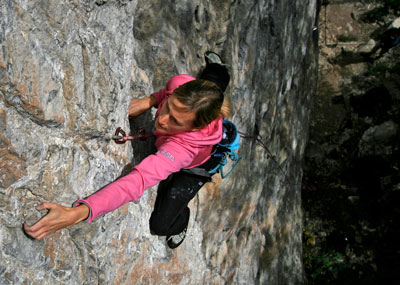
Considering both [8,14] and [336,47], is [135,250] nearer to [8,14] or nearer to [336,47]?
[8,14]

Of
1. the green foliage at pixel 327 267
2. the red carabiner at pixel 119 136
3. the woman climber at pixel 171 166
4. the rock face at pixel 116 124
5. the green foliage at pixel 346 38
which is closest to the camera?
the rock face at pixel 116 124

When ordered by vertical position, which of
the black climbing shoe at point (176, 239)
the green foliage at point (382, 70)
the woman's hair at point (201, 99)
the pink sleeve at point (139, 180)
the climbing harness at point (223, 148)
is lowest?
the green foliage at point (382, 70)

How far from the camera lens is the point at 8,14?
4.12 feet

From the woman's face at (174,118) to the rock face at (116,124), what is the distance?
30 cm

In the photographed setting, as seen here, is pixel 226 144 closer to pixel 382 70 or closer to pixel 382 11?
pixel 382 70

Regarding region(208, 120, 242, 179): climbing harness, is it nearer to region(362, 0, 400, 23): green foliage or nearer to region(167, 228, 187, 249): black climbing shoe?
region(167, 228, 187, 249): black climbing shoe

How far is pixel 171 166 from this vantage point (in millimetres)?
1936

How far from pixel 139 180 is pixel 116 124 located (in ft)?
1.46

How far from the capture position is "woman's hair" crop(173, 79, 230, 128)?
6.15ft

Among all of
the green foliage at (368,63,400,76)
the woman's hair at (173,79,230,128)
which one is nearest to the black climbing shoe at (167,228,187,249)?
the woman's hair at (173,79,230,128)

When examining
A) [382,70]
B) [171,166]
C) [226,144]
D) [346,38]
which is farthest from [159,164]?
[346,38]

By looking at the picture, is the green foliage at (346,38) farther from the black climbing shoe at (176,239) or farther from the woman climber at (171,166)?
the black climbing shoe at (176,239)

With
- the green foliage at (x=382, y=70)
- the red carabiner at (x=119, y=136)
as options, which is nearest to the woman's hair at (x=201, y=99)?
the red carabiner at (x=119, y=136)

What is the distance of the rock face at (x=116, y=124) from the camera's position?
138 cm
